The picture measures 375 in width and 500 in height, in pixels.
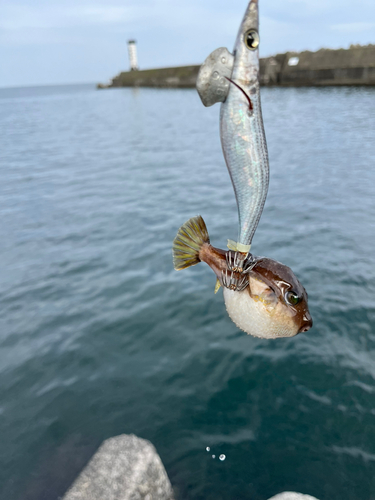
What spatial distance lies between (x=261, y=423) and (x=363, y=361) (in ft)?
7.71

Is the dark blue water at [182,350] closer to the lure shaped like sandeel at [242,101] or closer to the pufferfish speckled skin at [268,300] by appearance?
the pufferfish speckled skin at [268,300]

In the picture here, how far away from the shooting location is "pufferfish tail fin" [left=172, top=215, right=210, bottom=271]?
332cm

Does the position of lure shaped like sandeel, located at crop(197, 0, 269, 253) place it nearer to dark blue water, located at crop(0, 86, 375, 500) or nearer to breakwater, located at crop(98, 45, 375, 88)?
dark blue water, located at crop(0, 86, 375, 500)

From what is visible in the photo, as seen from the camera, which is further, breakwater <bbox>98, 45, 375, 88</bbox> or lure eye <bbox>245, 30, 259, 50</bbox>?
breakwater <bbox>98, 45, 375, 88</bbox>

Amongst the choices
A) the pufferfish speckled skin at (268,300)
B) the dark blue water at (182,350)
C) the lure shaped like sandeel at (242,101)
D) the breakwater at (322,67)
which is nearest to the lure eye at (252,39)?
the lure shaped like sandeel at (242,101)

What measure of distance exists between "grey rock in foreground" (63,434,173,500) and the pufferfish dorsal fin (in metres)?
4.18

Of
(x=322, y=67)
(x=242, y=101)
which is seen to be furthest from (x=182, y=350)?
(x=322, y=67)

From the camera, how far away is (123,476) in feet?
14.0

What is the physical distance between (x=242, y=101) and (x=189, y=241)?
1417 mm

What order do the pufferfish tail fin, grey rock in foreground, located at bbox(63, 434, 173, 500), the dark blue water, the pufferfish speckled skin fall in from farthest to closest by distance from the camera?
the dark blue water, grey rock in foreground, located at bbox(63, 434, 173, 500), the pufferfish tail fin, the pufferfish speckled skin

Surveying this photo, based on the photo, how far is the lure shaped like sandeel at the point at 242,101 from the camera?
2.18m

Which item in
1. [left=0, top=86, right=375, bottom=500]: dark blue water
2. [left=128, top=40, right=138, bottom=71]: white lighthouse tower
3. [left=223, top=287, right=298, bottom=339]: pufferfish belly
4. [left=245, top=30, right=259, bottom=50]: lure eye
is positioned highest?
[left=128, top=40, right=138, bottom=71]: white lighthouse tower

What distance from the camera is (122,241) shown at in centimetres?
1222

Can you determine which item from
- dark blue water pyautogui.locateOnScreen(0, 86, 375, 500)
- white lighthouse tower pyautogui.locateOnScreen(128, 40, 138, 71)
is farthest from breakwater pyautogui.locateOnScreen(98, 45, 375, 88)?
white lighthouse tower pyautogui.locateOnScreen(128, 40, 138, 71)
